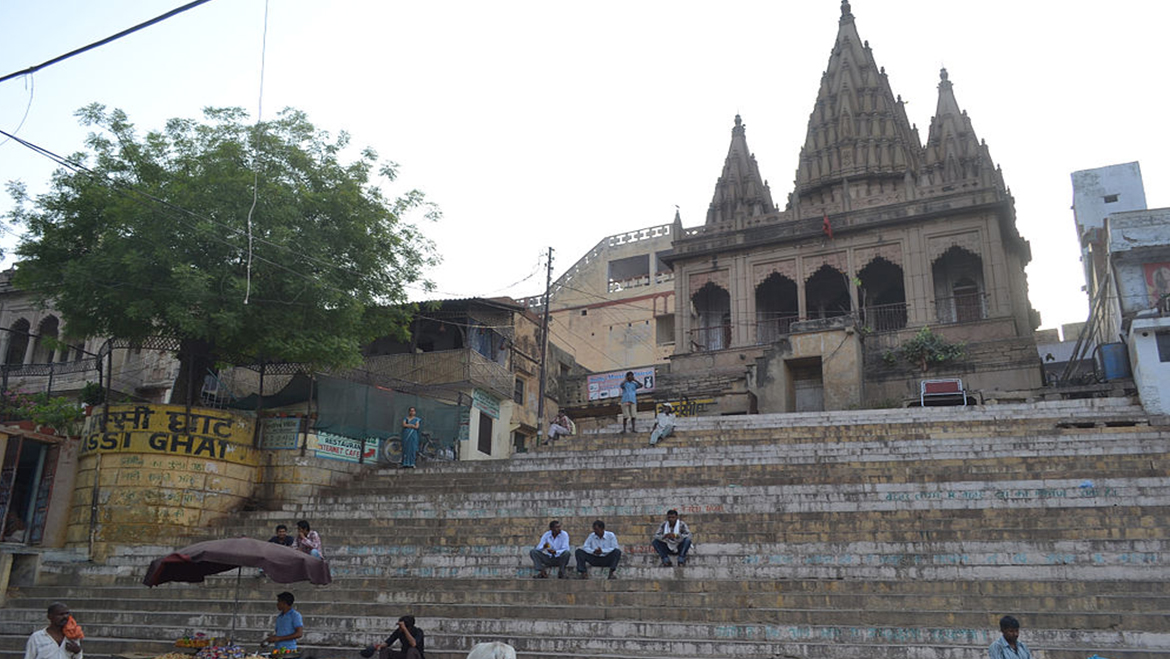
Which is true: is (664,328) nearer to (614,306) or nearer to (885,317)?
(614,306)

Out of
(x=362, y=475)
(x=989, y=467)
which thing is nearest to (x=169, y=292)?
(x=362, y=475)

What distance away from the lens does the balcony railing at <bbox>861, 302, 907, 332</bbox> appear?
29078 millimetres

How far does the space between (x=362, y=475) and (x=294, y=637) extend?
916 centimetres

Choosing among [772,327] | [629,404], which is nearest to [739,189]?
[772,327]

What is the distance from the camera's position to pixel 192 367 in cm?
1725

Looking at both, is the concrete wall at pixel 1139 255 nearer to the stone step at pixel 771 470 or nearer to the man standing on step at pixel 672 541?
the stone step at pixel 771 470

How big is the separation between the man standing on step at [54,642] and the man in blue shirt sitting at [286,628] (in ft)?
6.30

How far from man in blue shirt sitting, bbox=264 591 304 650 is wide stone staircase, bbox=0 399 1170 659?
1006 millimetres

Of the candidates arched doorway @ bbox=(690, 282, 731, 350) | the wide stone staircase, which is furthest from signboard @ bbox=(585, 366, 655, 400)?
the wide stone staircase

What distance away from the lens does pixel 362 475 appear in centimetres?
1830

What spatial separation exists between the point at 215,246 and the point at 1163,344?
59.4 ft

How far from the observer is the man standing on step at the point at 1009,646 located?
24.6 feet

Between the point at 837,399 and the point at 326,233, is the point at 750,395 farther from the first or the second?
the point at 326,233

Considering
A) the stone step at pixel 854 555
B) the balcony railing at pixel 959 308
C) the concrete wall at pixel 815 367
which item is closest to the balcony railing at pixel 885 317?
the balcony railing at pixel 959 308
